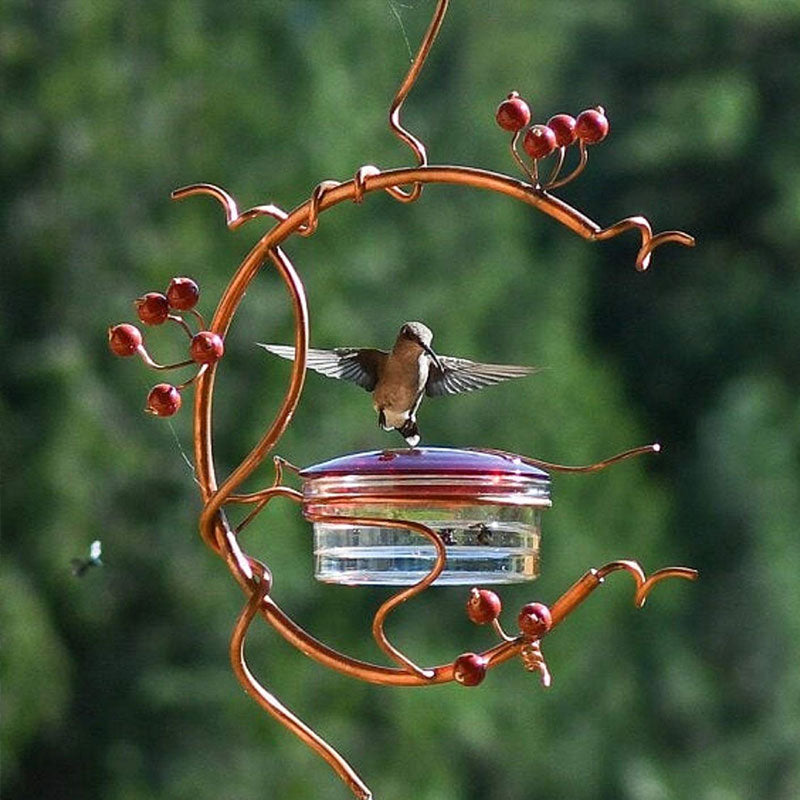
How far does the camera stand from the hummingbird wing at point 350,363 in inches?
64.5

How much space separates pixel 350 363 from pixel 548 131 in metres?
0.33

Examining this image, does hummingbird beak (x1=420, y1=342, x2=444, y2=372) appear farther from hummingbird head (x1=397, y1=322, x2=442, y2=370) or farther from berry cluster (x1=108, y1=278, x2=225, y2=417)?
berry cluster (x1=108, y1=278, x2=225, y2=417)

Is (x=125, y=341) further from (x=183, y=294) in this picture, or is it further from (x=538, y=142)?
(x=538, y=142)

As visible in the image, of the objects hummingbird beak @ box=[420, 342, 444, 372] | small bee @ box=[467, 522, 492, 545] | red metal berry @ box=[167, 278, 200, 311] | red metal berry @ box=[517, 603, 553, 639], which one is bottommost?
red metal berry @ box=[517, 603, 553, 639]

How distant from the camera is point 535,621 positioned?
1.42 meters

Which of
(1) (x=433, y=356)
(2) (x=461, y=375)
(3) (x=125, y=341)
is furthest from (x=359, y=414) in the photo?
(3) (x=125, y=341)

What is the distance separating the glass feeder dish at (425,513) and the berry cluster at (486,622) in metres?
0.05

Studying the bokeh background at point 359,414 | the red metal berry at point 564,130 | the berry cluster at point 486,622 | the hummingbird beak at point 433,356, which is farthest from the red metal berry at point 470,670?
the bokeh background at point 359,414

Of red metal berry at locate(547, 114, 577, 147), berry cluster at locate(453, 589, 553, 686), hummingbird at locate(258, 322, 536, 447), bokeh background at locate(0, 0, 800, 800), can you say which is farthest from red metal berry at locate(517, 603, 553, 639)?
bokeh background at locate(0, 0, 800, 800)

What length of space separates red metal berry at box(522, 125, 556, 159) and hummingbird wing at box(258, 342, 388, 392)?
0.99ft

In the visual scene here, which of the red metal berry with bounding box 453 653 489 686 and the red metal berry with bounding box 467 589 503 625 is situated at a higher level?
the red metal berry with bounding box 467 589 503 625

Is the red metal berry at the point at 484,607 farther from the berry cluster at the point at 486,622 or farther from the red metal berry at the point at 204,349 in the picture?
the red metal berry at the point at 204,349

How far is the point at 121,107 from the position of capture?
4.29m

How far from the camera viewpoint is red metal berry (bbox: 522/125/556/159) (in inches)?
54.6
